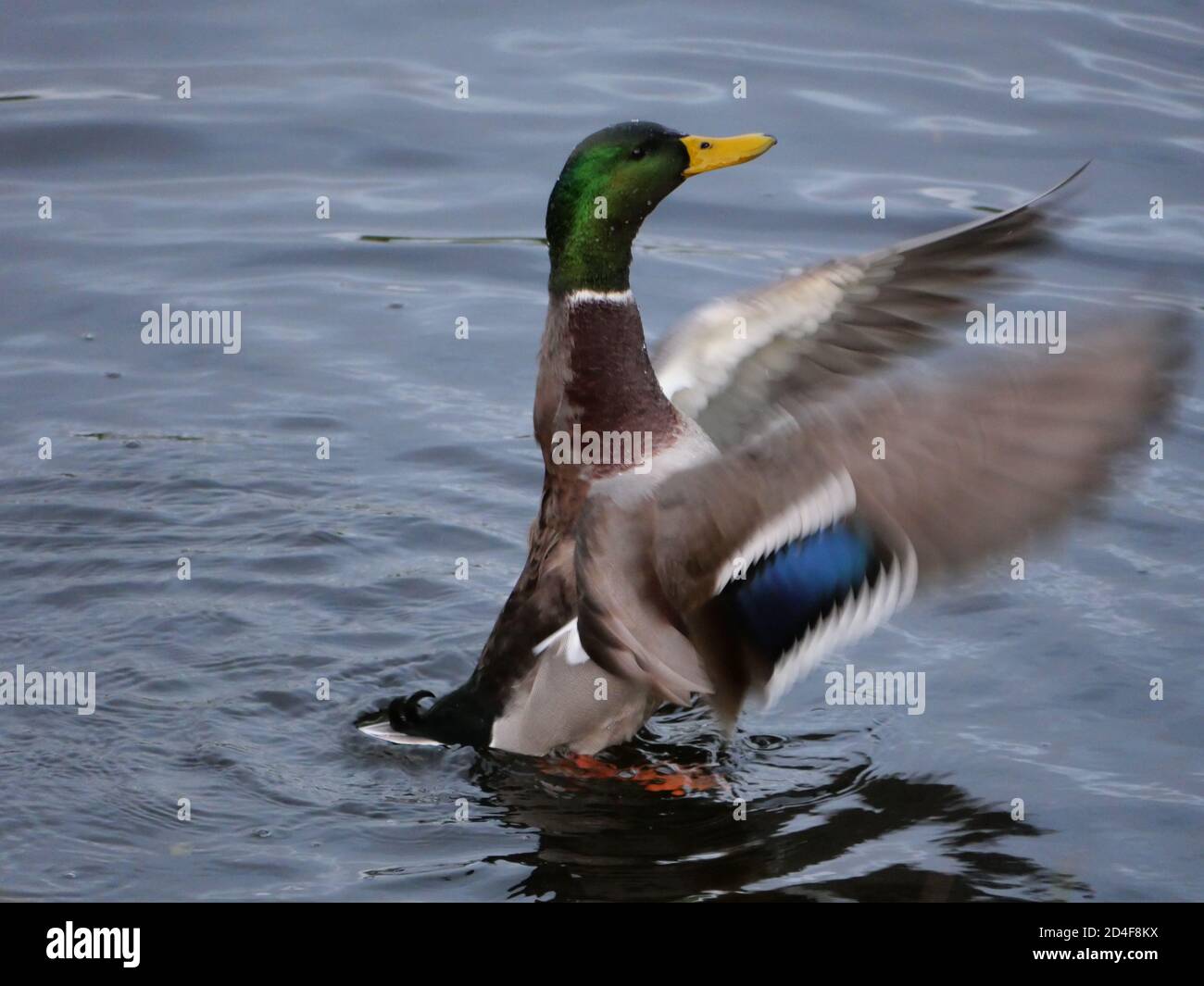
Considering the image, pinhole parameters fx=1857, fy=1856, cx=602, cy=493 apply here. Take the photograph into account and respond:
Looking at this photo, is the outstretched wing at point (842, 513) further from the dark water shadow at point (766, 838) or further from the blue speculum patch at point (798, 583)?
the dark water shadow at point (766, 838)

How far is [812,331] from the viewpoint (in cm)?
585

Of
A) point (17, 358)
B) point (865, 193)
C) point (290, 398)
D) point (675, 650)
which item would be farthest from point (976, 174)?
point (675, 650)

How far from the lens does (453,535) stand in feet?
22.0

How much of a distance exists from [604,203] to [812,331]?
849 millimetres

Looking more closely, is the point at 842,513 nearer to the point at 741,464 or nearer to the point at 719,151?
the point at 741,464

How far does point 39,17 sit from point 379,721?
7.05m

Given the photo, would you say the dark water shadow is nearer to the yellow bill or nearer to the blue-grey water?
the blue-grey water

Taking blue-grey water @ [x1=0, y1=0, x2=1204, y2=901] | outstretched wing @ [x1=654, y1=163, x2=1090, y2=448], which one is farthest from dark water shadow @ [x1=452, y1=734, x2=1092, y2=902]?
outstretched wing @ [x1=654, y1=163, x2=1090, y2=448]

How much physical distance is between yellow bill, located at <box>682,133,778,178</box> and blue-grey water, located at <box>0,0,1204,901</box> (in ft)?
3.18

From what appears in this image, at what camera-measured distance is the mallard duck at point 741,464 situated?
13.5ft

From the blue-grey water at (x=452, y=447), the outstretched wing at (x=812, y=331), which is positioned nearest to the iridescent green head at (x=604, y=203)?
the outstretched wing at (x=812, y=331)

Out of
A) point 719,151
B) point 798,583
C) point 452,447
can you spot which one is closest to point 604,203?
point 719,151

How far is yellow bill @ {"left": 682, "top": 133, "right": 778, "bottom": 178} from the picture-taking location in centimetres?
567

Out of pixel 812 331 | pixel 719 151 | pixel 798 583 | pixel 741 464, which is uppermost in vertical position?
pixel 719 151
